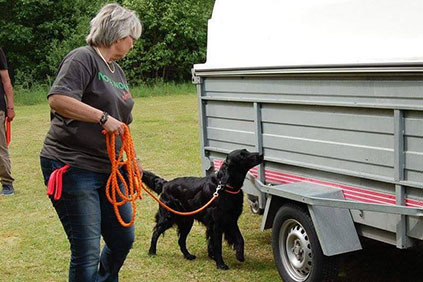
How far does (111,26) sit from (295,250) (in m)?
2.31

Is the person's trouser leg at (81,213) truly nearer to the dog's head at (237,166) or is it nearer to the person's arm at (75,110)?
the person's arm at (75,110)

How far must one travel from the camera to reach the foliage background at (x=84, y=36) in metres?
28.0

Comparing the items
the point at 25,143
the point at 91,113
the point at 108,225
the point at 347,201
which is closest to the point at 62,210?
the point at 108,225

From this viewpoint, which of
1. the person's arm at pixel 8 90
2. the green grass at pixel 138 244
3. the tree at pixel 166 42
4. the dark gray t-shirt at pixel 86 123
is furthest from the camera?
the tree at pixel 166 42

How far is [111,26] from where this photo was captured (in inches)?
150

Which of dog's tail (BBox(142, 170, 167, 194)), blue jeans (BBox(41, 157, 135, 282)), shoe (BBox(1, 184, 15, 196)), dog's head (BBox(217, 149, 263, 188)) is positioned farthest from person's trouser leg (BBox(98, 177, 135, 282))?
shoe (BBox(1, 184, 15, 196))

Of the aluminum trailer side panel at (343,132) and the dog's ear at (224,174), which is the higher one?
the aluminum trailer side panel at (343,132)

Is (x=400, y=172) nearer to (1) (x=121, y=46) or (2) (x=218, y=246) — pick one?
(1) (x=121, y=46)

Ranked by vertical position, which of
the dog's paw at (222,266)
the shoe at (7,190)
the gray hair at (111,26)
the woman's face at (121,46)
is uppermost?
the gray hair at (111,26)

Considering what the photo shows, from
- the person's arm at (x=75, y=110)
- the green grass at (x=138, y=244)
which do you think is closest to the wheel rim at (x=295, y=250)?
the green grass at (x=138, y=244)

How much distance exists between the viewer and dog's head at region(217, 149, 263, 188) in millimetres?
5277

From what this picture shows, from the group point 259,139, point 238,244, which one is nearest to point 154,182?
point 238,244

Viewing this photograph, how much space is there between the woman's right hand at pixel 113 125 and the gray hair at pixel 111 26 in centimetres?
50

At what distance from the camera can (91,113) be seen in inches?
141
